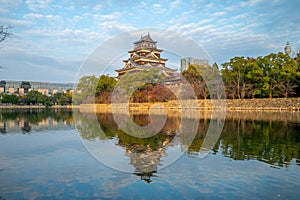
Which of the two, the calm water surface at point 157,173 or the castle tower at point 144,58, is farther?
the castle tower at point 144,58

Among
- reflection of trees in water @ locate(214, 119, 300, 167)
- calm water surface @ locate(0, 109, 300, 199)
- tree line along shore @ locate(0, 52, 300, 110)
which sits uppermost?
tree line along shore @ locate(0, 52, 300, 110)

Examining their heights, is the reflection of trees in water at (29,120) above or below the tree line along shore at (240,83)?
below

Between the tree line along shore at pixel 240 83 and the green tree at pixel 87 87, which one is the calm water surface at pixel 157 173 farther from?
the green tree at pixel 87 87

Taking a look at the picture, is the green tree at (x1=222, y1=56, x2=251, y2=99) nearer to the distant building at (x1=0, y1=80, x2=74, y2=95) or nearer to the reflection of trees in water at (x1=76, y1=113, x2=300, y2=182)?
the reflection of trees in water at (x1=76, y1=113, x2=300, y2=182)

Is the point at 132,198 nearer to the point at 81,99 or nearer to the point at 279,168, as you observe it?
the point at 279,168

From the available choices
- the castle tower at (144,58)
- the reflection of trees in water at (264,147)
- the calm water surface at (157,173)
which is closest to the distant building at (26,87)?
the castle tower at (144,58)

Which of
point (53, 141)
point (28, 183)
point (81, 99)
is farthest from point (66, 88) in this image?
point (28, 183)

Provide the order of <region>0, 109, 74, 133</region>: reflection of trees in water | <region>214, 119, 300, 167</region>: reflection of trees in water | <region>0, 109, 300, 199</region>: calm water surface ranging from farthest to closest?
<region>0, 109, 74, 133</region>: reflection of trees in water, <region>214, 119, 300, 167</region>: reflection of trees in water, <region>0, 109, 300, 199</region>: calm water surface

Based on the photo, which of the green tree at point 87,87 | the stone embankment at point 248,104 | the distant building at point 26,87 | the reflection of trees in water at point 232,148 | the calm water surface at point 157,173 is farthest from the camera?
the distant building at point 26,87

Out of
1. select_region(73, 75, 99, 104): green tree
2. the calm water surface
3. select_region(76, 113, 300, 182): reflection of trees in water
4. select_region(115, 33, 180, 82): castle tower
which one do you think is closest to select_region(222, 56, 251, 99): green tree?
select_region(115, 33, 180, 82): castle tower

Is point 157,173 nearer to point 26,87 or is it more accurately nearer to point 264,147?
point 264,147

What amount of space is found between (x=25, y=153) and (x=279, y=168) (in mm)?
7655

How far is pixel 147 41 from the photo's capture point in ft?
177

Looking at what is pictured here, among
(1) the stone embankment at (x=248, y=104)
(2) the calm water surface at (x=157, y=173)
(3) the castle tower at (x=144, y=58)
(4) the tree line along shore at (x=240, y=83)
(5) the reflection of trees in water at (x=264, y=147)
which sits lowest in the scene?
(2) the calm water surface at (x=157, y=173)
